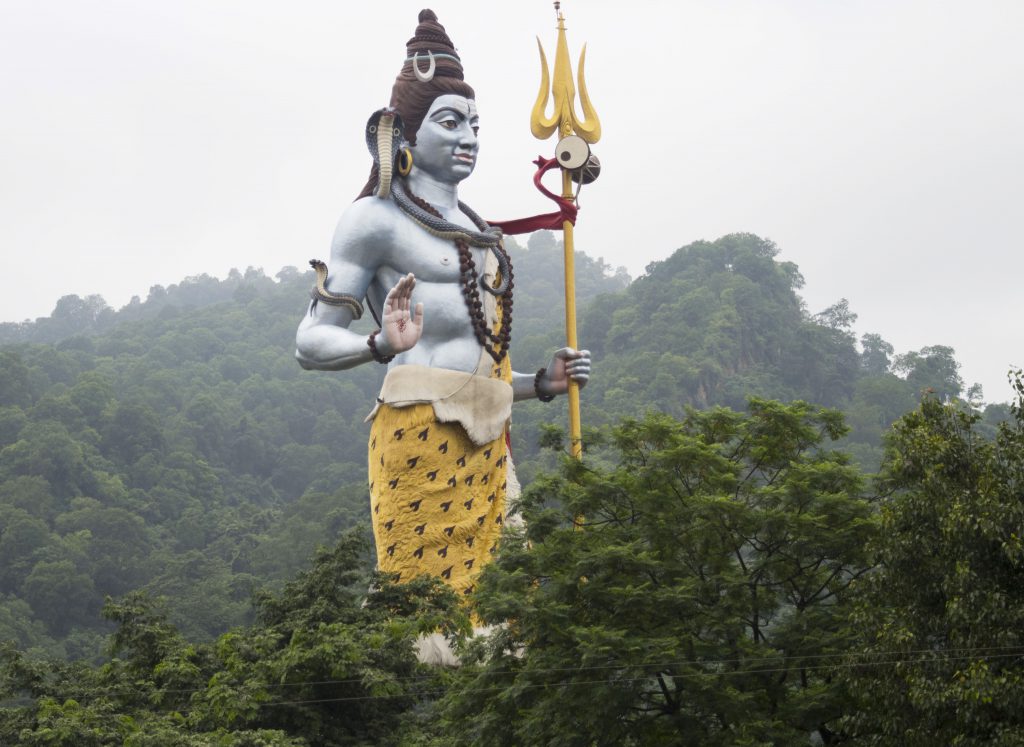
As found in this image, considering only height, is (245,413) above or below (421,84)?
below

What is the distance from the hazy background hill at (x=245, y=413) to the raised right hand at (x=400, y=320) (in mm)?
15476

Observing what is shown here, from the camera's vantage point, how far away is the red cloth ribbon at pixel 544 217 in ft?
43.2

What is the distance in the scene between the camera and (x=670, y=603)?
10.1 m

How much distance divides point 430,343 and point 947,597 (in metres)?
5.19

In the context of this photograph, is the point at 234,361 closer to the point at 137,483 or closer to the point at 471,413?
the point at 137,483

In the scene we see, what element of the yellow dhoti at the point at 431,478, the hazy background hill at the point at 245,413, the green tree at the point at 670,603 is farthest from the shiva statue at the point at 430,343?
the hazy background hill at the point at 245,413

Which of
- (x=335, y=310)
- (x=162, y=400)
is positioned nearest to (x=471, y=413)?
(x=335, y=310)

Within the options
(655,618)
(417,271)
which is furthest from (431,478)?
(655,618)

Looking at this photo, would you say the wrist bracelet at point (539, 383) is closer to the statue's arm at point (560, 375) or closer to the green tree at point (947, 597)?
the statue's arm at point (560, 375)

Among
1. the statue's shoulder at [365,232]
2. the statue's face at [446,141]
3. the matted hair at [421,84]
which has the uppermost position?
the matted hair at [421,84]

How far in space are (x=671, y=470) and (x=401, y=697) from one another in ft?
8.38

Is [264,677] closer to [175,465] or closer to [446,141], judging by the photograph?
[446,141]

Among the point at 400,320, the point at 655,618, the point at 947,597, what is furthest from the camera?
the point at 400,320

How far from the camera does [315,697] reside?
11.6 metres
